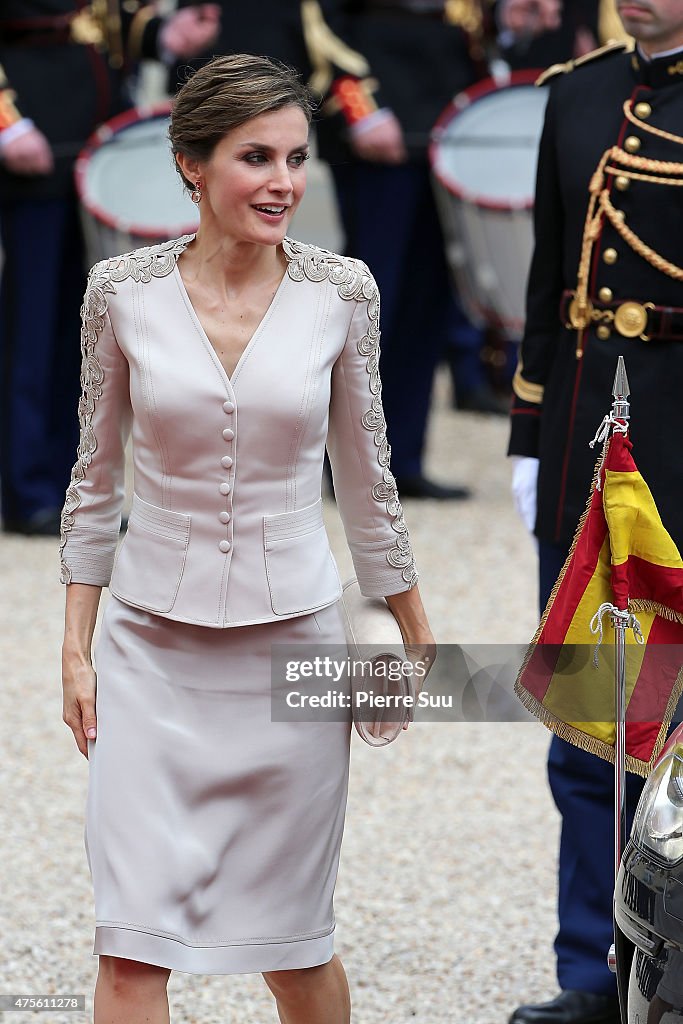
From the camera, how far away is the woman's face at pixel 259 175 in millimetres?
2576

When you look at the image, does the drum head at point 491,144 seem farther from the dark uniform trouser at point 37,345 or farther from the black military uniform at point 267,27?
the dark uniform trouser at point 37,345

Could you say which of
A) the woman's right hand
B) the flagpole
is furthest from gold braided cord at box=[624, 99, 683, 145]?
the woman's right hand

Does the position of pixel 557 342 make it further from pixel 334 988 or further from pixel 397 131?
pixel 397 131

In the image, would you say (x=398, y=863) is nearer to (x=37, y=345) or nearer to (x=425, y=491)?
(x=37, y=345)

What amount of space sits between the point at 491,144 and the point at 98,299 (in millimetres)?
4392

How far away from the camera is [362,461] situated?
2.77 m

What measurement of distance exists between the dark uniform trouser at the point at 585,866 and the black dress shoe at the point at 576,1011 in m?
0.01

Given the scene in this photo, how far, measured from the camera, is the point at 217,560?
2.64 meters

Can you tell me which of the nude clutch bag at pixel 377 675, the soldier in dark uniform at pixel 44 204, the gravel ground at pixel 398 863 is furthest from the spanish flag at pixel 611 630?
the soldier in dark uniform at pixel 44 204

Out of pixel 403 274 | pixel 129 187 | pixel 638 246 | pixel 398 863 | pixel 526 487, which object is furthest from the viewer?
pixel 403 274

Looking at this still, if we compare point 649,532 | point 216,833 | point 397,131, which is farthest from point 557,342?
point 397,131

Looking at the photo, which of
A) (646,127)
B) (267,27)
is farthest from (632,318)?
(267,27)

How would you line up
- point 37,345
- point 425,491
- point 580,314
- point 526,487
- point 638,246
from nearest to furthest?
point 638,246 < point 580,314 < point 526,487 < point 37,345 < point 425,491

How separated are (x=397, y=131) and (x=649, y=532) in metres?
4.59
